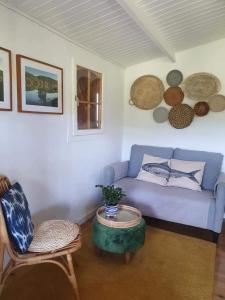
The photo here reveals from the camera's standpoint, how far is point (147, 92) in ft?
11.1

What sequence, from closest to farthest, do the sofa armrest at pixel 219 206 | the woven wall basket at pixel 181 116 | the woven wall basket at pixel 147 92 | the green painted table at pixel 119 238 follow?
the green painted table at pixel 119 238 → the sofa armrest at pixel 219 206 → the woven wall basket at pixel 181 116 → the woven wall basket at pixel 147 92

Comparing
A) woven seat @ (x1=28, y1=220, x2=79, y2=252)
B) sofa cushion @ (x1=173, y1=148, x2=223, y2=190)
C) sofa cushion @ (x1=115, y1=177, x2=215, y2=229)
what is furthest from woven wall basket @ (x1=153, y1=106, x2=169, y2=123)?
woven seat @ (x1=28, y1=220, x2=79, y2=252)

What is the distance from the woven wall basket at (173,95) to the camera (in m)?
3.22

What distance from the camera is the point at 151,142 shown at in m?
3.51

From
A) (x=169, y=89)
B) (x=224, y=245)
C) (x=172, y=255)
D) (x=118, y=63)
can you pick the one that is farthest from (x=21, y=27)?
(x=224, y=245)

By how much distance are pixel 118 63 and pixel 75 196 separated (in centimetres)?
192

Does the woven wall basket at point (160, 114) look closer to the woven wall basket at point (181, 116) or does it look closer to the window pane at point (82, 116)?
the woven wall basket at point (181, 116)

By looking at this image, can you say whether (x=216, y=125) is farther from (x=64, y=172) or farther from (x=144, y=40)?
(x=64, y=172)

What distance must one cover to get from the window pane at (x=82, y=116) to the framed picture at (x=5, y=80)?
944 millimetres

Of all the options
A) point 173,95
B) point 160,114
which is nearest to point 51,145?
point 160,114

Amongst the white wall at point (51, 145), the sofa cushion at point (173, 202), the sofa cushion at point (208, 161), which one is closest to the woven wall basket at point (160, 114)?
the sofa cushion at point (208, 161)

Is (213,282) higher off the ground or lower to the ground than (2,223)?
lower

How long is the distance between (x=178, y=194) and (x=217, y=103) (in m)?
1.33

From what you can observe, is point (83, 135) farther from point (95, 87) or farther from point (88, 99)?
point (95, 87)
